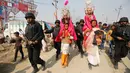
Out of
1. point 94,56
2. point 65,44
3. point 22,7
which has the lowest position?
point 94,56

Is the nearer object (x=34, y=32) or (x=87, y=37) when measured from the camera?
(x=34, y=32)

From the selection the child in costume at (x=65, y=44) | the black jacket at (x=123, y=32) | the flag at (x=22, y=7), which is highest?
the flag at (x=22, y=7)

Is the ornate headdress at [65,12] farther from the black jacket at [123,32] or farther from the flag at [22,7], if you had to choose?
the flag at [22,7]

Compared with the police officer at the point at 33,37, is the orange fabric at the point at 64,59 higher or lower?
lower

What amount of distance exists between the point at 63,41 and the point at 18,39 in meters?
2.76

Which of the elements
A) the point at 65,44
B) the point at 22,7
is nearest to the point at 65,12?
the point at 65,44

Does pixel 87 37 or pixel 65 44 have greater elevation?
pixel 87 37

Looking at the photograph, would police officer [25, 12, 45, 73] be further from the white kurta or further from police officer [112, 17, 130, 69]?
police officer [112, 17, 130, 69]

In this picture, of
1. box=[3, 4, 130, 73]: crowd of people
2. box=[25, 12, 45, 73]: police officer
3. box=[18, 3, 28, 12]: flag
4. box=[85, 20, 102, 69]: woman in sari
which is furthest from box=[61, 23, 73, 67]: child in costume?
box=[18, 3, 28, 12]: flag

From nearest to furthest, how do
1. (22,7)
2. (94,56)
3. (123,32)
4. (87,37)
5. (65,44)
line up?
(123,32), (94,56), (87,37), (65,44), (22,7)

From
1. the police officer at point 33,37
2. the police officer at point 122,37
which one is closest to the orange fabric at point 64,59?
the police officer at point 33,37

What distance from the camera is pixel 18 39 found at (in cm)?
828

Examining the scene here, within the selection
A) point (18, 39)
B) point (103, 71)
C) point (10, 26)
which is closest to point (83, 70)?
point (103, 71)

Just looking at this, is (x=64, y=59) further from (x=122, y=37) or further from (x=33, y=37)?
(x=122, y=37)
